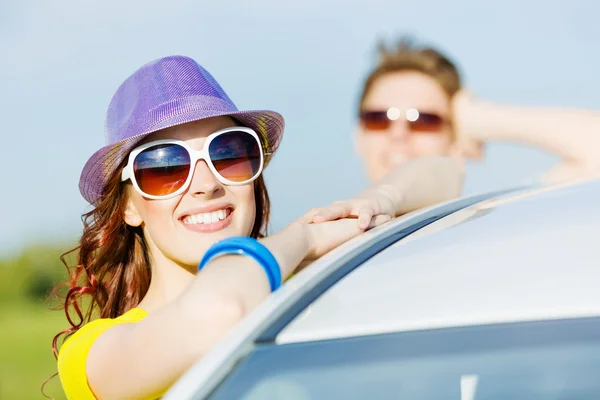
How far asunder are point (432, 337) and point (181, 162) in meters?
1.21

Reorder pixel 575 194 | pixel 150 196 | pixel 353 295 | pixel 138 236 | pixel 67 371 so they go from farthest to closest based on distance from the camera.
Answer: pixel 138 236 < pixel 150 196 < pixel 67 371 < pixel 575 194 < pixel 353 295

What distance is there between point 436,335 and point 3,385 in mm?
11587

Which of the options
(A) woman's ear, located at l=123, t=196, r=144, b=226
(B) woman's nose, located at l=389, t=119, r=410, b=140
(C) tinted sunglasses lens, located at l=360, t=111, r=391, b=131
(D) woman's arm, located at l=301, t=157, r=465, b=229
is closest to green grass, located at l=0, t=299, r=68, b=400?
(C) tinted sunglasses lens, located at l=360, t=111, r=391, b=131

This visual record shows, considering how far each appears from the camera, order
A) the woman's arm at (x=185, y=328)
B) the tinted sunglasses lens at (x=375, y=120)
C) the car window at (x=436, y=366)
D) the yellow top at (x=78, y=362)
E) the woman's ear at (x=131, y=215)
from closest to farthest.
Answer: the car window at (x=436, y=366) < the woman's arm at (x=185, y=328) < the yellow top at (x=78, y=362) < the woman's ear at (x=131, y=215) < the tinted sunglasses lens at (x=375, y=120)

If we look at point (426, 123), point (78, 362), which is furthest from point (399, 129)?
point (78, 362)

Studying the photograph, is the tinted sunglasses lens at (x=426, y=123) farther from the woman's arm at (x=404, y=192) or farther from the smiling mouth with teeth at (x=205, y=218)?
the smiling mouth with teeth at (x=205, y=218)

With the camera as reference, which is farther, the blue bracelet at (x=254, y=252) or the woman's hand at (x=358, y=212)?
the woman's hand at (x=358, y=212)

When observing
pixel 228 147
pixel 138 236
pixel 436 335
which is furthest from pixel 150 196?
pixel 436 335

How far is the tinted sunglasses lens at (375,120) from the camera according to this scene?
6.01 meters

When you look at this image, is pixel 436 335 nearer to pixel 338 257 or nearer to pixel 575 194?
pixel 338 257

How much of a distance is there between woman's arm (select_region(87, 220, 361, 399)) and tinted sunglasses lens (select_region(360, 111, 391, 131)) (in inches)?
166

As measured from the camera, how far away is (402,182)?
104 inches

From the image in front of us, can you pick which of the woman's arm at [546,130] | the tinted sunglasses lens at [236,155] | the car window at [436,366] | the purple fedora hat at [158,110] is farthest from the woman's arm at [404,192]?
the car window at [436,366]

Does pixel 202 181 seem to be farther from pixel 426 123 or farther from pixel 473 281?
pixel 426 123
